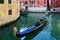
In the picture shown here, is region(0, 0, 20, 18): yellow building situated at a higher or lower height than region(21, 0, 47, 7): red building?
lower

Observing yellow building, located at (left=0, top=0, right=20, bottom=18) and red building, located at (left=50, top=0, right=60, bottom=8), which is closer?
yellow building, located at (left=0, top=0, right=20, bottom=18)

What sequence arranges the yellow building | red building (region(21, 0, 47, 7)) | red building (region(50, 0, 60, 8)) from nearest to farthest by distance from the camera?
the yellow building < red building (region(21, 0, 47, 7)) < red building (region(50, 0, 60, 8))

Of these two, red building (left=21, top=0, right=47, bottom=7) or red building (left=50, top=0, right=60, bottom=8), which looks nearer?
red building (left=21, top=0, right=47, bottom=7)

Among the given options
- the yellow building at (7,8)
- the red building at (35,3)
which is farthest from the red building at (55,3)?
the yellow building at (7,8)

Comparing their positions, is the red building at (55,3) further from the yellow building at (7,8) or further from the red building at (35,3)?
the yellow building at (7,8)

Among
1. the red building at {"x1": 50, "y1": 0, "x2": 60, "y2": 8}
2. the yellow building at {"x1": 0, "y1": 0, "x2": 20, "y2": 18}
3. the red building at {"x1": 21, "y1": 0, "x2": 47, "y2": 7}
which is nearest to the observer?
the yellow building at {"x1": 0, "y1": 0, "x2": 20, "y2": 18}

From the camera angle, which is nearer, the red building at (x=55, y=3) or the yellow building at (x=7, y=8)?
the yellow building at (x=7, y=8)

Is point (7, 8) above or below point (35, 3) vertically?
below

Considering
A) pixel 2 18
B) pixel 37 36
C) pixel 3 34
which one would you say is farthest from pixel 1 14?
pixel 37 36

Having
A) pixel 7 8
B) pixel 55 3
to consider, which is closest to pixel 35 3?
pixel 55 3

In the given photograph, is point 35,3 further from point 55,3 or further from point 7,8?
point 7,8

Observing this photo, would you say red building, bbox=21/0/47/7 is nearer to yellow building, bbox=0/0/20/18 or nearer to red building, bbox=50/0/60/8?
red building, bbox=50/0/60/8

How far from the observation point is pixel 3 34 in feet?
48.8

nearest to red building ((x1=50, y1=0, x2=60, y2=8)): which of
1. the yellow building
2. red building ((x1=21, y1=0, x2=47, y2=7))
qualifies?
red building ((x1=21, y1=0, x2=47, y2=7))
